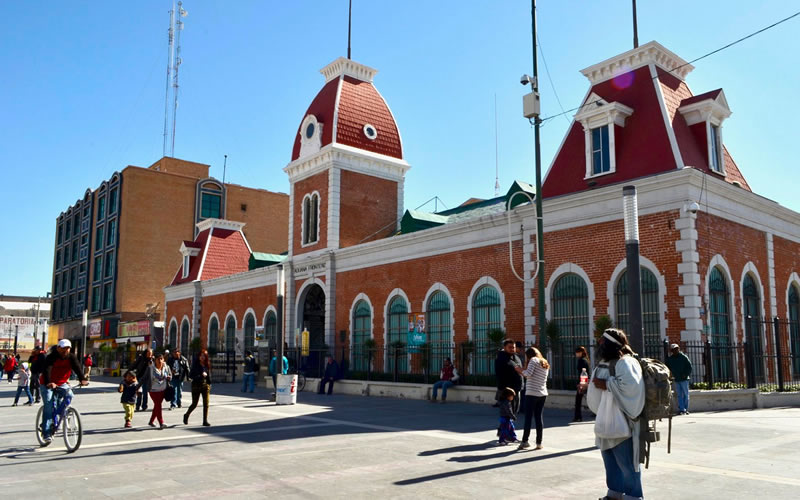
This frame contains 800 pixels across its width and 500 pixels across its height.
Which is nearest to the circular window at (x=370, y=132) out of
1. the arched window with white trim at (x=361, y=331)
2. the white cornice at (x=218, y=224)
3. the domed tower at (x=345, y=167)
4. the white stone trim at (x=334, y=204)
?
the domed tower at (x=345, y=167)

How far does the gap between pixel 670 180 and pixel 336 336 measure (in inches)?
660

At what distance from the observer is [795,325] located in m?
21.6

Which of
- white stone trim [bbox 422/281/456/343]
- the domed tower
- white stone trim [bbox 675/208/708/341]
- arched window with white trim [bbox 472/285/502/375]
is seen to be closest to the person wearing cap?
white stone trim [bbox 675/208/708/341]

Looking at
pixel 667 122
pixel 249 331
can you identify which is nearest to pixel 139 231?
pixel 249 331

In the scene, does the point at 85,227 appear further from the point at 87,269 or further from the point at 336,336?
the point at 336,336

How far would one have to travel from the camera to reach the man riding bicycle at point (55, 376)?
11.1 metres

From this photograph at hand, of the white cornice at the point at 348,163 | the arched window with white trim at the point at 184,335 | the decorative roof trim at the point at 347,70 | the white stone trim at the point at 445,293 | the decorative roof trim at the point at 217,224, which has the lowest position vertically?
the arched window with white trim at the point at 184,335

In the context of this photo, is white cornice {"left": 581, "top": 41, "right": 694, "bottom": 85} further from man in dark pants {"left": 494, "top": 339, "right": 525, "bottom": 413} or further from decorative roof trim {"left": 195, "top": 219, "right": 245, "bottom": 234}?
decorative roof trim {"left": 195, "top": 219, "right": 245, "bottom": 234}

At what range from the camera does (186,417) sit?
14.0m

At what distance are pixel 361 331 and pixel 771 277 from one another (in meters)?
15.5

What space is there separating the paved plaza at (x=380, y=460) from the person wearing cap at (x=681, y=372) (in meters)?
0.46

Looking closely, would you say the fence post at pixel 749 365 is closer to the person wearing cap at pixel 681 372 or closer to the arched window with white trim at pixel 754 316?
the arched window with white trim at pixel 754 316

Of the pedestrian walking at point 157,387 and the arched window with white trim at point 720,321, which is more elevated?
the arched window with white trim at point 720,321

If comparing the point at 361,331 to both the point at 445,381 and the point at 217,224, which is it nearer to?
the point at 445,381
